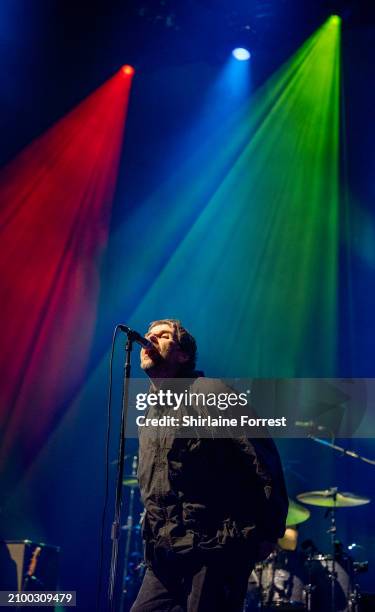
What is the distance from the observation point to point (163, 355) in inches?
133

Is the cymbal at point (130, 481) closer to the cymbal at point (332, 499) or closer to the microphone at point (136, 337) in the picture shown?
the cymbal at point (332, 499)

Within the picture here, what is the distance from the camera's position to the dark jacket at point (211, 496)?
273 cm

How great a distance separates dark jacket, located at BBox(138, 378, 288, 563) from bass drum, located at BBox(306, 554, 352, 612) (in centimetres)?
335

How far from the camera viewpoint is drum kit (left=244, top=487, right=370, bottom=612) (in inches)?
224

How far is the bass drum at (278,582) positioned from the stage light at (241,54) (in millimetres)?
6542

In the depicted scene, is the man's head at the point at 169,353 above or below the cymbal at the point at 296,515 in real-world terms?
above

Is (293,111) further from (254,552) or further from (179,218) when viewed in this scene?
(254,552)

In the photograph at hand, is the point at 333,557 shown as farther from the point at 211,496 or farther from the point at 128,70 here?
the point at 128,70

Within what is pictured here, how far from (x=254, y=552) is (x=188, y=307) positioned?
6.24 metres

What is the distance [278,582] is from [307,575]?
320 mm

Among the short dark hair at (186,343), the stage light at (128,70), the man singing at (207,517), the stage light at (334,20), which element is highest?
the stage light at (334,20)

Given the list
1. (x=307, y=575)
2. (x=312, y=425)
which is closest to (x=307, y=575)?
(x=307, y=575)

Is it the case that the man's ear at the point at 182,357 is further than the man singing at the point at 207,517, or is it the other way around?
the man's ear at the point at 182,357

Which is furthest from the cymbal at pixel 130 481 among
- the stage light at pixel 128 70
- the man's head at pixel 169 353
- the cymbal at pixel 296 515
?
the stage light at pixel 128 70
